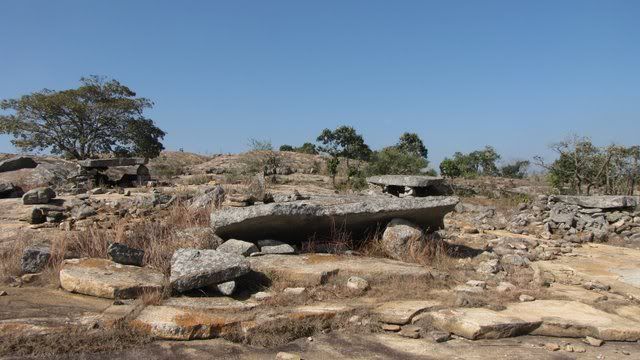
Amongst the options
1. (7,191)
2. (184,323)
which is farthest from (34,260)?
(7,191)

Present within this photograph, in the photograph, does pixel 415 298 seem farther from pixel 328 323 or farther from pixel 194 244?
pixel 194 244

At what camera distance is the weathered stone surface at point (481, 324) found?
406 centimetres

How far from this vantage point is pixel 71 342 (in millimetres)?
3578

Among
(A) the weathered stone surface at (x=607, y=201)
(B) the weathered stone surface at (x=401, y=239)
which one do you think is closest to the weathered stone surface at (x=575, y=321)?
(B) the weathered stone surface at (x=401, y=239)

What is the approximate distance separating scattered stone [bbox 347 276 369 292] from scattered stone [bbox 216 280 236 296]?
1.13 metres

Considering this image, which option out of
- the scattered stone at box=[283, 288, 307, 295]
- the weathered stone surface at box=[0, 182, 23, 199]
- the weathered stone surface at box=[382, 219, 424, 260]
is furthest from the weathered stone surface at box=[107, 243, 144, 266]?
the weathered stone surface at box=[0, 182, 23, 199]

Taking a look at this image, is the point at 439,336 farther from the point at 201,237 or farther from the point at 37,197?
the point at 37,197

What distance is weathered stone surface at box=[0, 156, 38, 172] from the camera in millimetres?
14078

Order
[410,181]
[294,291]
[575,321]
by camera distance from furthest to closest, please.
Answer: [410,181], [294,291], [575,321]

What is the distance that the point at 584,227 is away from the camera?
10727 mm

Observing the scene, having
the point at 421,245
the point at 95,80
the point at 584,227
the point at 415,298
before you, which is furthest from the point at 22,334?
the point at 95,80

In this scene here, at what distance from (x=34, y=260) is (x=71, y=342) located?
2.07m

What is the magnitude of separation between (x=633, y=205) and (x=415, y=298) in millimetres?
8704

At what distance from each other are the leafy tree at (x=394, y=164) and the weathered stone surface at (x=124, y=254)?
13.4m
